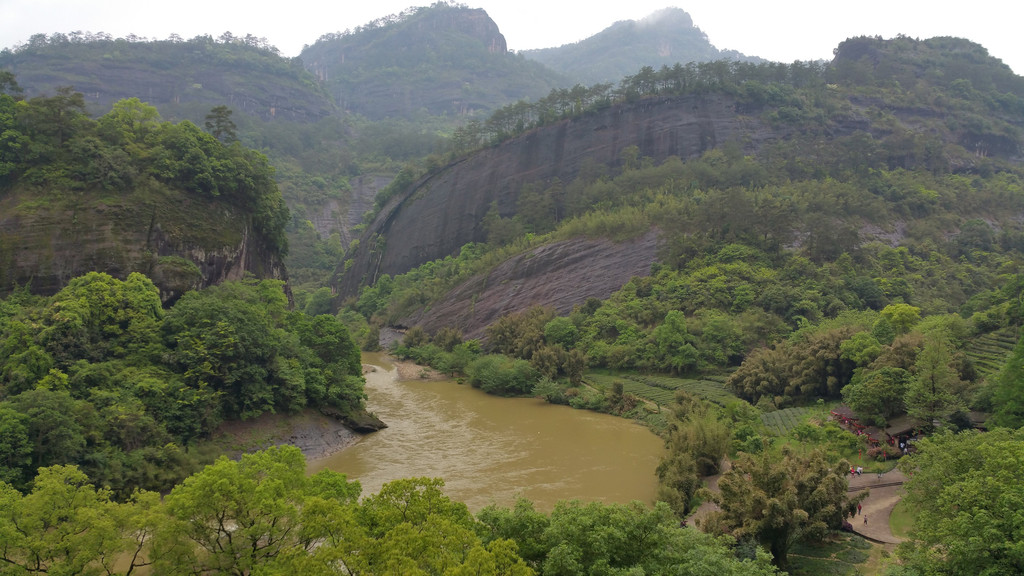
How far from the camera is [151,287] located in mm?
31297

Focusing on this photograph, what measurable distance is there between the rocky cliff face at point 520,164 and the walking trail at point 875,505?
195ft

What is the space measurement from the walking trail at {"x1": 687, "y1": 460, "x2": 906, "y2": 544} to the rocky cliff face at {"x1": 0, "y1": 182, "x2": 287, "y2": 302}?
94.9 ft

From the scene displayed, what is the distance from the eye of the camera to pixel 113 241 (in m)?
33.1

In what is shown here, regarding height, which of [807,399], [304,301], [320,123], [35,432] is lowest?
[304,301]

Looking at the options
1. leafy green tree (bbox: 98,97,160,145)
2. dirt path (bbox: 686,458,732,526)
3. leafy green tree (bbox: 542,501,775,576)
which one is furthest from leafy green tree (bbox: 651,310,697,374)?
leafy green tree (bbox: 98,97,160,145)

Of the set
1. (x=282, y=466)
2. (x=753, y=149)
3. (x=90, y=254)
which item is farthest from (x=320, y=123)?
(x=282, y=466)

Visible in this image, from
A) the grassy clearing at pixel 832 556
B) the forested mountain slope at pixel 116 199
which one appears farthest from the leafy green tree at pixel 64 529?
the forested mountain slope at pixel 116 199

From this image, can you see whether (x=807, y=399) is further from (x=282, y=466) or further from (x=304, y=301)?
(x=304, y=301)

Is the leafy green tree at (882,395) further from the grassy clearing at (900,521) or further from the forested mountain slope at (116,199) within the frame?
the forested mountain slope at (116,199)

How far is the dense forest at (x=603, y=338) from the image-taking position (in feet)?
47.6

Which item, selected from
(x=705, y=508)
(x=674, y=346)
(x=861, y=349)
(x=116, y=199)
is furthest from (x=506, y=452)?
(x=116, y=199)

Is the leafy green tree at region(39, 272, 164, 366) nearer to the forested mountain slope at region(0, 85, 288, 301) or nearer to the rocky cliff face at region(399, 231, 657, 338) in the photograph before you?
the forested mountain slope at region(0, 85, 288, 301)

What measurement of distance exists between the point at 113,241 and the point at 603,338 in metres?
33.5

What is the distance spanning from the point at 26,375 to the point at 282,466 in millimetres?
14295
